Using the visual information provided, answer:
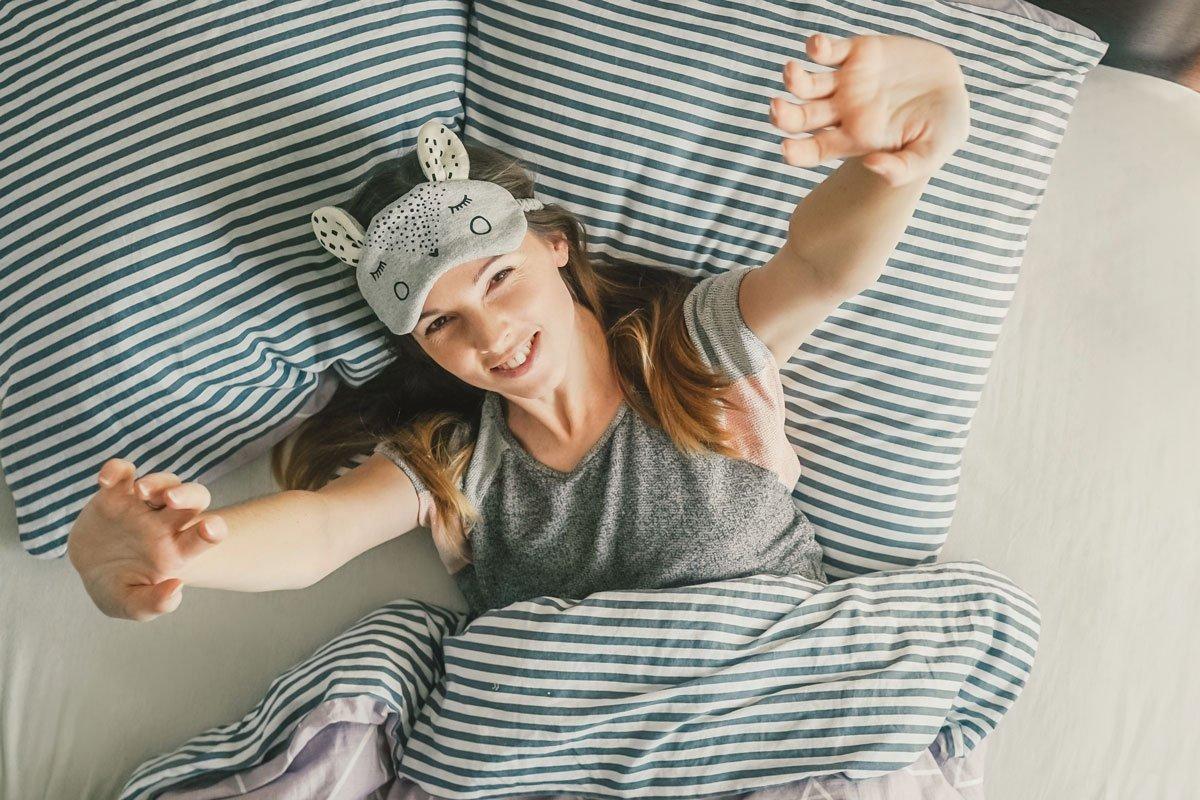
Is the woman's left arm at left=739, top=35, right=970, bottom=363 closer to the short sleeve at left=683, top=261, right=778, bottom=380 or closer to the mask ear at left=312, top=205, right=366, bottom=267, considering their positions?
the short sleeve at left=683, top=261, right=778, bottom=380

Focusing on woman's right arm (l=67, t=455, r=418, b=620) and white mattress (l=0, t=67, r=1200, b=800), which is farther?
white mattress (l=0, t=67, r=1200, b=800)

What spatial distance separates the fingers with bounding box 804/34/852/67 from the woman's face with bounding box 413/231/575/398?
348 millimetres

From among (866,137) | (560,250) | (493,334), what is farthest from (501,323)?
(866,137)

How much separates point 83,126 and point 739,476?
0.77 m

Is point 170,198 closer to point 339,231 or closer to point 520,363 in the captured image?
point 339,231

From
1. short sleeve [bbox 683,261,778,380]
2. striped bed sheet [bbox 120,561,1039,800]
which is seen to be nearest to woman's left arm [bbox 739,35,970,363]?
short sleeve [bbox 683,261,778,380]

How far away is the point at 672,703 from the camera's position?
3.41 feet

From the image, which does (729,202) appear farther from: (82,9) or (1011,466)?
(82,9)

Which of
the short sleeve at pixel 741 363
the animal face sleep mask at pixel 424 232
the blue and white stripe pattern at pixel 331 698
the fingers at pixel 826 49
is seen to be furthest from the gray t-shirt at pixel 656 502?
the fingers at pixel 826 49

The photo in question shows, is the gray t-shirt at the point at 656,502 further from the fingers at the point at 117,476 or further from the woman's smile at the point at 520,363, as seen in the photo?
the fingers at the point at 117,476

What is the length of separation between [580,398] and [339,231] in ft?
0.99

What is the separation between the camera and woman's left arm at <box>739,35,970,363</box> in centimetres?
81

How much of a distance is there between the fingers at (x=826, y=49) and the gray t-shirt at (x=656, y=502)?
0.33 metres

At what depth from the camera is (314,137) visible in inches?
43.6
